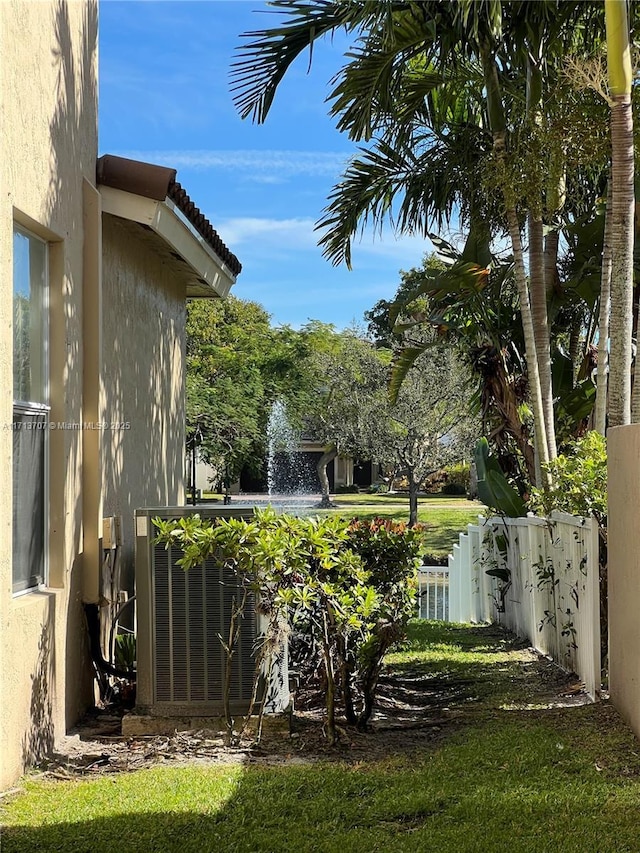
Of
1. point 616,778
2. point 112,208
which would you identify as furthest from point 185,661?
point 112,208

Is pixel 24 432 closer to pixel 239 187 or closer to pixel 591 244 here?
pixel 591 244

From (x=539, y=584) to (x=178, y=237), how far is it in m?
4.73

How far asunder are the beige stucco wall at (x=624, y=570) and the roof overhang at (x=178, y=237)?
13.1ft

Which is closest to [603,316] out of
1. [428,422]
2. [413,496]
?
[428,422]

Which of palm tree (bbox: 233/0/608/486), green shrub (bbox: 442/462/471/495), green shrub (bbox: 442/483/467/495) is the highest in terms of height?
palm tree (bbox: 233/0/608/486)

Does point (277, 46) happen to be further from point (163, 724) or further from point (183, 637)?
point (163, 724)

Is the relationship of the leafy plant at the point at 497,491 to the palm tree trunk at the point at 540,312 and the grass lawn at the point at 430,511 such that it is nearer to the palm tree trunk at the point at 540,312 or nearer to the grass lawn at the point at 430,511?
the palm tree trunk at the point at 540,312

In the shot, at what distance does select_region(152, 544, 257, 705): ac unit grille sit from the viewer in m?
6.53

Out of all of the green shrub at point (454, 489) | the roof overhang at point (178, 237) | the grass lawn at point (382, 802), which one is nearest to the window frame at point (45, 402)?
the roof overhang at point (178, 237)

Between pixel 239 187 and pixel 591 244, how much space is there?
3589 cm

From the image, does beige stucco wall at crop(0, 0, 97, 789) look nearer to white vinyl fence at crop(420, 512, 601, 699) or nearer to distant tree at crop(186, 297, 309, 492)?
white vinyl fence at crop(420, 512, 601, 699)

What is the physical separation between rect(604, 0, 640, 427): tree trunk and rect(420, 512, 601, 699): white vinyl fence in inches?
49.5

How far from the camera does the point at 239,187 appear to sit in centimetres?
4600

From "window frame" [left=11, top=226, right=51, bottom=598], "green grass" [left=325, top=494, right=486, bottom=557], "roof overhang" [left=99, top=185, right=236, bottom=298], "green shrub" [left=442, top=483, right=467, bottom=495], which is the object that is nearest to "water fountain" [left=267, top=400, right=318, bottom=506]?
"green grass" [left=325, top=494, right=486, bottom=557]
